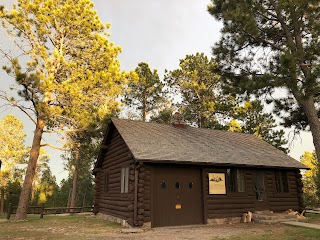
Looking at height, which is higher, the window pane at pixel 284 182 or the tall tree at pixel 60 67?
the tall tree at pixel 60 67

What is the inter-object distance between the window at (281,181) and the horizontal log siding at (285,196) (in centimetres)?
23

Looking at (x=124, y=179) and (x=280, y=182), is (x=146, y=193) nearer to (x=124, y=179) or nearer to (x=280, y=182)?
(x=124, y=179)

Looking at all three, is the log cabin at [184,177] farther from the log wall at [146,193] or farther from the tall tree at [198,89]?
the tall tree at [198,89]

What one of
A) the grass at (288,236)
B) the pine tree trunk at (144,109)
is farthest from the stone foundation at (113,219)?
the pine tree trunk at (144,109)

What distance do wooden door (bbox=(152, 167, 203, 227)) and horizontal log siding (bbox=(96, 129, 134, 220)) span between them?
1429 mm

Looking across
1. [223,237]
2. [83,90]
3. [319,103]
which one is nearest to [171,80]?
[83,90]

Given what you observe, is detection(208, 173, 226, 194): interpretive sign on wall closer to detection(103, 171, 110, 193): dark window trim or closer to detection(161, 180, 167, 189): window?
detection(161, 180, 167, 189): window

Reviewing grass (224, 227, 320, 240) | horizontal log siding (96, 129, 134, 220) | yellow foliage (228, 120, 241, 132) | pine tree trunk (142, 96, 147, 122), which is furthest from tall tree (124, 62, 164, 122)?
grass (224, 227, 320, 240)

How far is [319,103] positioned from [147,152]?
12.2 metres

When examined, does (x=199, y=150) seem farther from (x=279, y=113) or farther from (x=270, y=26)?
(x=270, y=26)

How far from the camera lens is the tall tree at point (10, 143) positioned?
1277 inches

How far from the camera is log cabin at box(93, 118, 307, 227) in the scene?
495 inches

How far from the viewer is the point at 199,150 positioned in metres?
14.9

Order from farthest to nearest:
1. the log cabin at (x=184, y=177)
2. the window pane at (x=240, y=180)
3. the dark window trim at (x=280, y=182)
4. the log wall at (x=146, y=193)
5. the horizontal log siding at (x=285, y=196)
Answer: the dark window trim at (x=280, y=182)
the horizontal log siding at (x=285, y=196)
the window pane at (x=240, y=180)
the log cabin at (x=184, y=177)
the log wall at (x=146, y=193)
